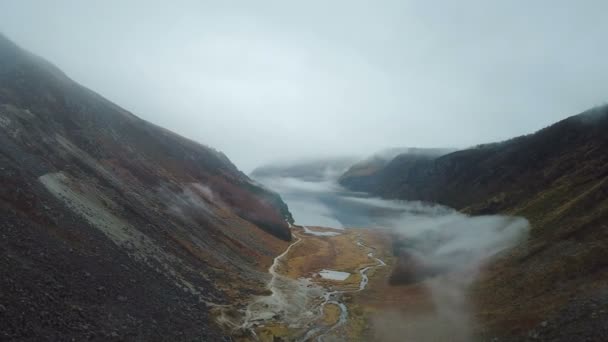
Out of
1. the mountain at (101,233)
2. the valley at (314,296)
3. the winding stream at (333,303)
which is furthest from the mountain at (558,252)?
the mountain at (101,233)

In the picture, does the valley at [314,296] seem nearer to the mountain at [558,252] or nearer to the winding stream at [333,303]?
the winding stream at [333,303]

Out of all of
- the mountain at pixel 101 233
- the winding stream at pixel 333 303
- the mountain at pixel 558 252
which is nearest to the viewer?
the mountain at pixel 101 233

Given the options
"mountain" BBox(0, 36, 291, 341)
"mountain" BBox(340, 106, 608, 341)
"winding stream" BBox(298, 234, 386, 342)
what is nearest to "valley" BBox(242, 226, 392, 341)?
"winding stream" BBox(298, 234, 386, 342)

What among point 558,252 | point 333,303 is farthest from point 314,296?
point 558,252

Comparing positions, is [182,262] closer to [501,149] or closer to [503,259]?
[503,259]

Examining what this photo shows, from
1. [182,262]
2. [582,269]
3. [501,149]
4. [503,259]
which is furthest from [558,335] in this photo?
[501,149]

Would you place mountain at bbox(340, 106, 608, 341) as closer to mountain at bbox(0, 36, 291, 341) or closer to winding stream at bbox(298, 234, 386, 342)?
winding stream at bbox(298, 234, 386, 342)

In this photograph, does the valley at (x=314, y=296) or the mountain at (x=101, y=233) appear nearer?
the mountain at (x=101, y=233)
